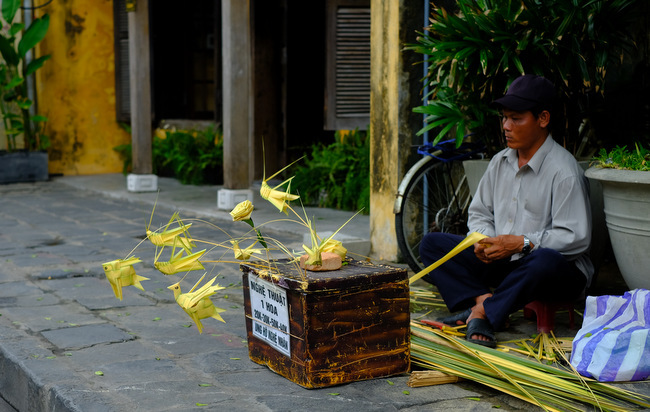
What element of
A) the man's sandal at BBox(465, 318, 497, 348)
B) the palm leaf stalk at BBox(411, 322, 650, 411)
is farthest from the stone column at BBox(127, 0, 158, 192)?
the palm leaf stalk at BBox(411, 322, 650, 411)

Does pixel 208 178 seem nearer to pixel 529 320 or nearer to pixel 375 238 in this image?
pixel 375 238

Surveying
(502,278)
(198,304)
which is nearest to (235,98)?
(502,278)

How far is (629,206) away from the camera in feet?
12.4

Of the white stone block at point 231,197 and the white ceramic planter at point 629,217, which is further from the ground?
the white ceramic planter at point 629,217

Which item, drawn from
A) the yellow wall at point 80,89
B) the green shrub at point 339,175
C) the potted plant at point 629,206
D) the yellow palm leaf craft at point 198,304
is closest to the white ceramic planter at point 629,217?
the potted plant at point 629,206

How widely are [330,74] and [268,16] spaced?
5.77ft

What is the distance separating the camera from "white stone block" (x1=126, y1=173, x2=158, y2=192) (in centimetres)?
1030

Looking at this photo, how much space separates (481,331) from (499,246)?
0.41m

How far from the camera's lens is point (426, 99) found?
5633 mm

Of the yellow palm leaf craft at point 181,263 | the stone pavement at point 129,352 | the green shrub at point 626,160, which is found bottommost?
the stone pavement at point 129,352

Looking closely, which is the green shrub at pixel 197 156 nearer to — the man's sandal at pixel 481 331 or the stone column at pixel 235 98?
the stone column at pixel 235 98

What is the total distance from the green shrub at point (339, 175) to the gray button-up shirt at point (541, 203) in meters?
3.79

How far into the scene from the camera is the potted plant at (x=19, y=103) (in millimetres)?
11203

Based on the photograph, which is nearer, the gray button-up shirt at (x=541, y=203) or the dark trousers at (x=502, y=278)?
the dark trousers at (x=502, y=278)
